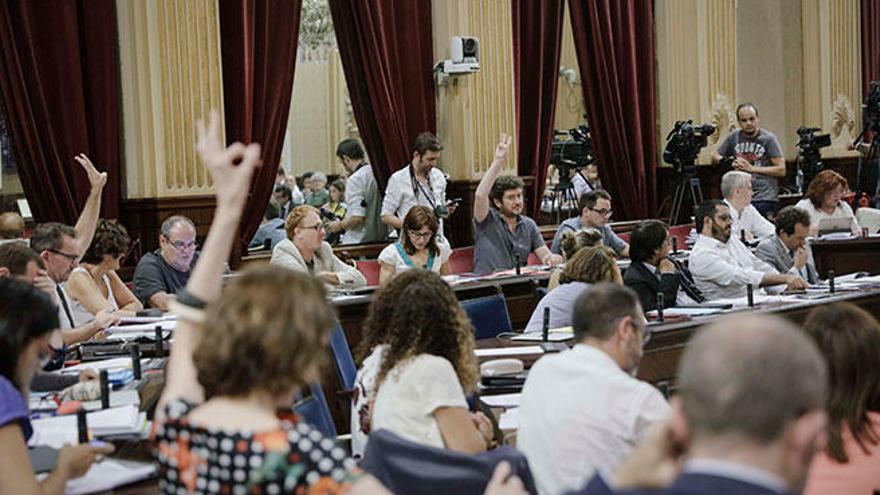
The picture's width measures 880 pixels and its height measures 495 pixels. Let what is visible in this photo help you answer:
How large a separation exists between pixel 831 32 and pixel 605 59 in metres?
3.90

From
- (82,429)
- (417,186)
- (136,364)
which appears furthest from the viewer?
(417,186)

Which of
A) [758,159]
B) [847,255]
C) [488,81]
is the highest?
[488,81]

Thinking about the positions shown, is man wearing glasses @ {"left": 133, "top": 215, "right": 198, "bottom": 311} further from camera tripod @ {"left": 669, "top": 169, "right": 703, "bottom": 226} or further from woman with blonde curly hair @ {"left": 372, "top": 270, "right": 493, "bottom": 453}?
camera tripod @ {"left": 669, "top": 169, "right": 703, "bottom": 226}

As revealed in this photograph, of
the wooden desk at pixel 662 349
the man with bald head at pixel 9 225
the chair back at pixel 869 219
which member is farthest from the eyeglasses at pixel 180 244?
the chair back at pixel 869 219

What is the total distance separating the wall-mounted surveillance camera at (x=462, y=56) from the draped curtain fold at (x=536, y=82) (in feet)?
2.54

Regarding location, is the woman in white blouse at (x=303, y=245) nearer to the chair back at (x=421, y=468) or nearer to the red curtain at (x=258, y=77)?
the red curtain at (x=258, y=77)

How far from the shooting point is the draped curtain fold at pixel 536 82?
1118cm

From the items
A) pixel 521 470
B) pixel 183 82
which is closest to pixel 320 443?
pixel 521 470

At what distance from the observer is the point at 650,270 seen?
7.09m

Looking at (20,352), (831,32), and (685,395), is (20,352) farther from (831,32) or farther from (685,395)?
(831,32)

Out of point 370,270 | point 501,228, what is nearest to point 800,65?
point 501,228

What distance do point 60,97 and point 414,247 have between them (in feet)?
7.70

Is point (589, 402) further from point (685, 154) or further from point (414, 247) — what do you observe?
point (685, 154)

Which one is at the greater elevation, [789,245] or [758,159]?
[758,159]
